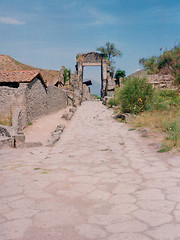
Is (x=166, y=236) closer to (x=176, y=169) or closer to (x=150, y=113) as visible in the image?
(x=176, y=169)

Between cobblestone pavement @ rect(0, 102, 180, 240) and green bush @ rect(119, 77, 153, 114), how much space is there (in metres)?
6.40

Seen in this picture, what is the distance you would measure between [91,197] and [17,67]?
99.4 feet

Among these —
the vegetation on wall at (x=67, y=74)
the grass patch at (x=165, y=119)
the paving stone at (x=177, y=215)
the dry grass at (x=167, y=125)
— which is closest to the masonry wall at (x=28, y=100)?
the grass patch at (x=165, y=119)

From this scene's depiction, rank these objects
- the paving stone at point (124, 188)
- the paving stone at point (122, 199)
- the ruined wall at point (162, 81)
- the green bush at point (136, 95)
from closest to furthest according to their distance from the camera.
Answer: the paving stone at point (122, 199) < the paving stone at point (124, 188) < the green bush at point (136, 95) < the ruined wall at point (162, 81)

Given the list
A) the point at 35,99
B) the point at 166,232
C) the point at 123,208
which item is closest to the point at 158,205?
the point at 123,208

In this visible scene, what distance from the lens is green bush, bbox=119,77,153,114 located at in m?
11.3

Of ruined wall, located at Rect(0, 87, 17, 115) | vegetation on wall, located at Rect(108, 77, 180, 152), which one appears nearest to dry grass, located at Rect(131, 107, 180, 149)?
vegetation on wall, located at Rect(108, 77, 180, 152)

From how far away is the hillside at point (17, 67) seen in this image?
29.4 metres

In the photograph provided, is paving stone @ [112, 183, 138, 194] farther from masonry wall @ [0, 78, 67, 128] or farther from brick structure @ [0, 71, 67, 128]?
brick structure @ [0, 71, 67, 128]

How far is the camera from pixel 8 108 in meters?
11.5

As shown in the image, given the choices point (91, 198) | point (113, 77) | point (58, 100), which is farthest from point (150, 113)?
point (113, 77)

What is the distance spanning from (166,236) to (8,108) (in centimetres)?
1085

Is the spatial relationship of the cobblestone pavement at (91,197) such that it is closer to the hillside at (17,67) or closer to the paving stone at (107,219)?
the paving stone at (107,219)

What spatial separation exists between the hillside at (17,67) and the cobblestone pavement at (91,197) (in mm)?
25751
